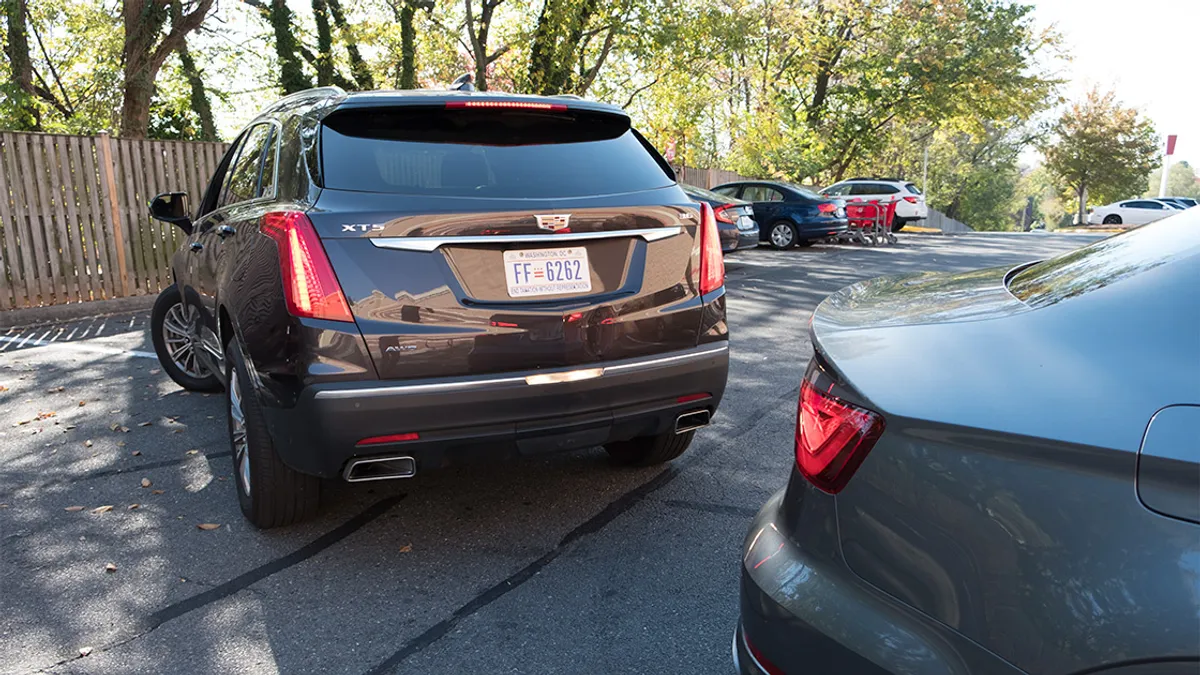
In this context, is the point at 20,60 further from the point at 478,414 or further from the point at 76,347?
the point at 478,414

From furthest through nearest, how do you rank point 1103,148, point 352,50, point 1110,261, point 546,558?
1. point 1103,148
2. point 352,50
3. point 546,558
4. point 1110,261

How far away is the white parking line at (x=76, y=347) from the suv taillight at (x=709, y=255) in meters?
5.51

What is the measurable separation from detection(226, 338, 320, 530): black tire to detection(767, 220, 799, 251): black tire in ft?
51.5

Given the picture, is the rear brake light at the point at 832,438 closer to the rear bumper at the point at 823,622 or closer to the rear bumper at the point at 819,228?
the rear bumper at the point at 823,622

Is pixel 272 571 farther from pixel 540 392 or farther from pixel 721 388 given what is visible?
pixel 721 388

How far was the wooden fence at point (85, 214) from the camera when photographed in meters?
8.77

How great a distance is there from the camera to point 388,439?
2918 mm

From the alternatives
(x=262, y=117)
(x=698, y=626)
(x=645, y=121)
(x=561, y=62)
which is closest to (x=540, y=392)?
(x=698, y=626)

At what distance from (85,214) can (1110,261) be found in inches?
404

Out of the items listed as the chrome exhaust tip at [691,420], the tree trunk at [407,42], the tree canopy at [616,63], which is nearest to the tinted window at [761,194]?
the tree canopy at [616,63]

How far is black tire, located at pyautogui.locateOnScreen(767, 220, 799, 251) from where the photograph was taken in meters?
18.1

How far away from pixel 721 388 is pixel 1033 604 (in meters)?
2.17

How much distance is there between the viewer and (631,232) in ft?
10.7

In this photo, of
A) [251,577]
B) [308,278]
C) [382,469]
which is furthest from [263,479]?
[308,278]
